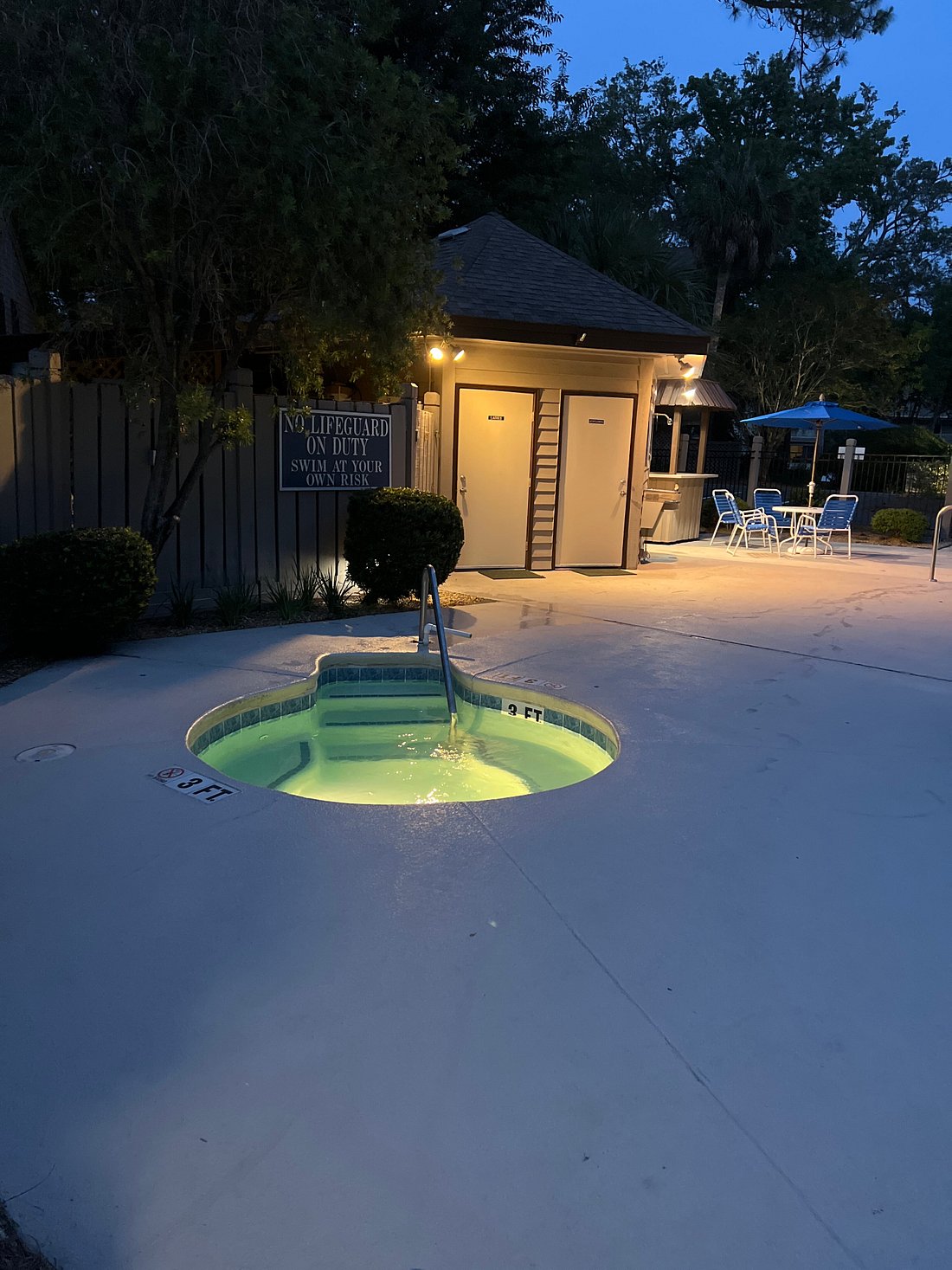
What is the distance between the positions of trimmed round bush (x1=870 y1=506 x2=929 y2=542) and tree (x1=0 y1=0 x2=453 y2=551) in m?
12.3

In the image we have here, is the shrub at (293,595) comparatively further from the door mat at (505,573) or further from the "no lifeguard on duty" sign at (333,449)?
the door mat at (505,573)

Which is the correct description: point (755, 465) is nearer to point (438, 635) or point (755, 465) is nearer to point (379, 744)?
point (438, 635)

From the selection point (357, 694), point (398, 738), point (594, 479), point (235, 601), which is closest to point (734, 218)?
point (594, 479)

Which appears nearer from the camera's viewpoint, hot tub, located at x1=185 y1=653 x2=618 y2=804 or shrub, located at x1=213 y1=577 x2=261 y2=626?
hot tub, located at x1=185 y1=653 x2=618 y2=804

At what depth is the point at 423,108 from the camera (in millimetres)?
6195

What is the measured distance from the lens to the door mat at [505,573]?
10039 millimetres

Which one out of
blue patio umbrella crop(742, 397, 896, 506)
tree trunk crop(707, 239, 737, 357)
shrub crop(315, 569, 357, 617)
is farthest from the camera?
tree trunk crop(707, 239, 737, 357)

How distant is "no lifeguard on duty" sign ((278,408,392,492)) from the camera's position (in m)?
7.68

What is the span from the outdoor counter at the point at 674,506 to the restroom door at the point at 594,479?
3.42 m

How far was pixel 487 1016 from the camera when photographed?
7.58 ft

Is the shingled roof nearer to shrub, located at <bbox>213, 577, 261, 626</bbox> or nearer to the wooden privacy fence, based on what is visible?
the wooden privacy fence

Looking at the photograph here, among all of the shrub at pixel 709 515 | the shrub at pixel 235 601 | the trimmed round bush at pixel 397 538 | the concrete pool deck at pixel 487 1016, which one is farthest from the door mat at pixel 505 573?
the shrub at pixel 709 515

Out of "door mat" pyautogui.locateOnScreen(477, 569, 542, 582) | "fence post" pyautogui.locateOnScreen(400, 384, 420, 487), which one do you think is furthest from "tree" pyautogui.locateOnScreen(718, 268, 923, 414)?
"fence post" pyautogui.locateOnScreen(400, 384, 420, 487)

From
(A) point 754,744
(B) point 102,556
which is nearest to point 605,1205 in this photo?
(A) point 754,744
